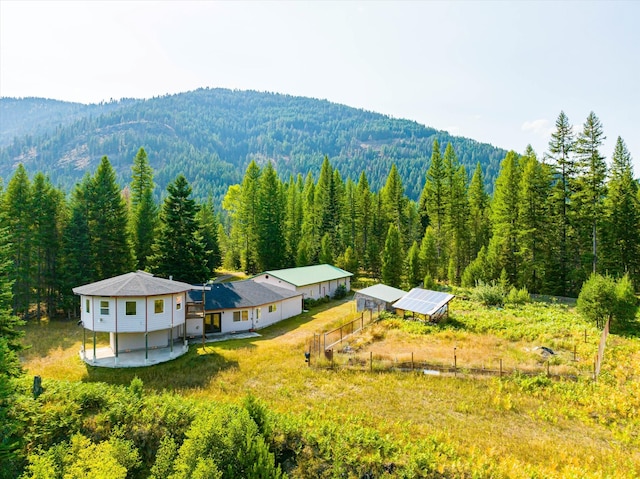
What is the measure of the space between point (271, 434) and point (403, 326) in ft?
54.2

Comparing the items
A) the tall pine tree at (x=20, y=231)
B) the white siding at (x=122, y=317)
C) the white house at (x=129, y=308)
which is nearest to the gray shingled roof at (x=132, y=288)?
the white house at (x=129, y=308)

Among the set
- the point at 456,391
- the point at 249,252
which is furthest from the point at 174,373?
the point at 249,252

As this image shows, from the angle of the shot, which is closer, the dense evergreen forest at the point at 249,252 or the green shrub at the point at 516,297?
the dense evergreen forest at the point at 249,252

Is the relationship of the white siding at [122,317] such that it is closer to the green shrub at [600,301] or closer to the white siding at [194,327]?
the white siding at [194,327]

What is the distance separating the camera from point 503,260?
39.3 metres

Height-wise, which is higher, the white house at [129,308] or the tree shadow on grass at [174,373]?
the white house at [129,308]

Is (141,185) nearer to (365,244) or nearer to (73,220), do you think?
(73,220)

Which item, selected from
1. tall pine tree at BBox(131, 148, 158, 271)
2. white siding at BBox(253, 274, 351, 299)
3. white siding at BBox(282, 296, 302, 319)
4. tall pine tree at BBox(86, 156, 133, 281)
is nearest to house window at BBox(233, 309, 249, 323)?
white siding at BBox(282, 296, 302, 319)

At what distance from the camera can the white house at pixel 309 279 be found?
119 feet

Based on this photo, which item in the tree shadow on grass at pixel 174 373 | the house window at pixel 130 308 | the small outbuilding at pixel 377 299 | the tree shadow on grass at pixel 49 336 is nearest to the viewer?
the tree shadow on grass at pixel 174 373

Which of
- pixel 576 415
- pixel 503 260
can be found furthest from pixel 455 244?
pixel 576 415

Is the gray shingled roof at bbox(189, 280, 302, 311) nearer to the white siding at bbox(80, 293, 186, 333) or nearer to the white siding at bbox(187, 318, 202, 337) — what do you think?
the white siding at bbox(187, 318, 202, 337)

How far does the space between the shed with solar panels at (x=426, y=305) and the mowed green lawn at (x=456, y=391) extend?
57.9 inches

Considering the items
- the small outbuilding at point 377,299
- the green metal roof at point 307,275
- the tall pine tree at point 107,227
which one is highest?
the tall pine tree at point 107,227
